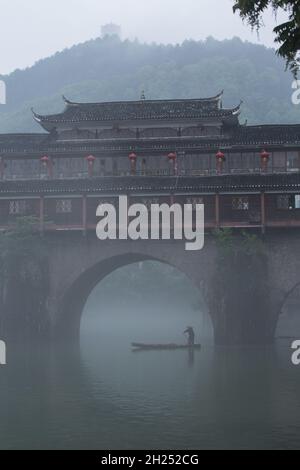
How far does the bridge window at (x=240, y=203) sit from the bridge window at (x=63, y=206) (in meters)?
9.96

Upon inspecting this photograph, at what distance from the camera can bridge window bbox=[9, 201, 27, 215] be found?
44250mm

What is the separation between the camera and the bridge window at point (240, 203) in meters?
42.1

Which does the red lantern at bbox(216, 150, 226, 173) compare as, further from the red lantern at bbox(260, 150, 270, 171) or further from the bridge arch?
the bridge arch

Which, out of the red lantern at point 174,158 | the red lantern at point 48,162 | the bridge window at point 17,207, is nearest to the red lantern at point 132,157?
the red lantern at point 174,158

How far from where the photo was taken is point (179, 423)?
22.2 metres

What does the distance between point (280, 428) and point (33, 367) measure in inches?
627

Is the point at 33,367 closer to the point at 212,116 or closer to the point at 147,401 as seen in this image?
the point at 147,401

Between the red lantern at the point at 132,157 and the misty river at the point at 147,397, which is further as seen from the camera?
the red lantern at the point at 132,157

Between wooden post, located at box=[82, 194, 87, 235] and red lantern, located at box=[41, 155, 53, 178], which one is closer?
wooden post, located at box=[82, 194, 87, 235]

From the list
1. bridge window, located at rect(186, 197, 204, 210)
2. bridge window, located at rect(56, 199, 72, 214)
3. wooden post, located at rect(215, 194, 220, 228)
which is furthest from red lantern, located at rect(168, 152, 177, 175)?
bridge window, located at rect(56, 199, 72, 214)

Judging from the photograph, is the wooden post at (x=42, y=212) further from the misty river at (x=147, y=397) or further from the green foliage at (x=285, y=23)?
the green foliage at (x=285, y=23)

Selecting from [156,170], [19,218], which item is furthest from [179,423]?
[156,170]

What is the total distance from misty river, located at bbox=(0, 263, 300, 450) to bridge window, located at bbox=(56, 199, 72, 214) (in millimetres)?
8113
